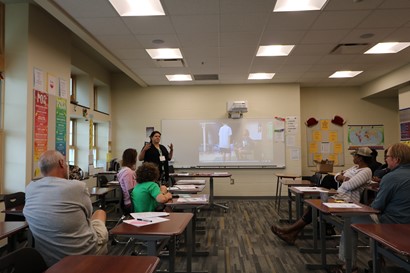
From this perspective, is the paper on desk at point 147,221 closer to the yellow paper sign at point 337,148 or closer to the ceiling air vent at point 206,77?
the ceiling air vent at point 206,77

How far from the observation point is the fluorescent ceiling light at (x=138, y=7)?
3713 mm

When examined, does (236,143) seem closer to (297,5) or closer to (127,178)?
(127,178)

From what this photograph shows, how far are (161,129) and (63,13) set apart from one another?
4.50m

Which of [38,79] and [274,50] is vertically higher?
[274,50]

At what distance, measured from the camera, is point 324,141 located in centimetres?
840

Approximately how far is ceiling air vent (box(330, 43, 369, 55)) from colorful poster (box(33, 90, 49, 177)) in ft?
15.4

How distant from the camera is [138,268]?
54.1 inches

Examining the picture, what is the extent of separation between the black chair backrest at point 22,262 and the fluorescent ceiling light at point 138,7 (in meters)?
3.04

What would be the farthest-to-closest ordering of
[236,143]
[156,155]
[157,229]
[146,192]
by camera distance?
[236,143]
[156,155]
[146,192]
[157,229]

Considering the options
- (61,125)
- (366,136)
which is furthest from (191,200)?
(366,136)

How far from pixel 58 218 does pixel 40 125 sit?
10.6 feet

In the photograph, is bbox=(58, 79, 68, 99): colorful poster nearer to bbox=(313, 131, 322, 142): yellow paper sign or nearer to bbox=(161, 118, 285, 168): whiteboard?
bbox=(161, 118, 285, 168): whiteboard

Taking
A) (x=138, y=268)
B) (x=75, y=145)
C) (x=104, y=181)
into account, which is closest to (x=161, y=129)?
(x=75, y=145)

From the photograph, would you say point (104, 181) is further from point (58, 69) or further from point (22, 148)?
point (58, 69)
